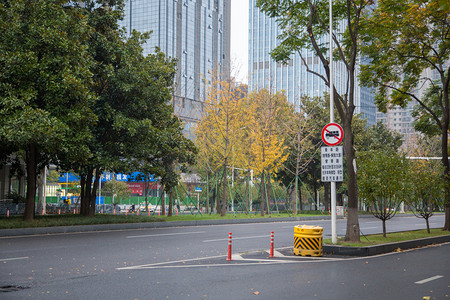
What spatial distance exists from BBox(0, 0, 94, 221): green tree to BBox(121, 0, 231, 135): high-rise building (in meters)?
84.6

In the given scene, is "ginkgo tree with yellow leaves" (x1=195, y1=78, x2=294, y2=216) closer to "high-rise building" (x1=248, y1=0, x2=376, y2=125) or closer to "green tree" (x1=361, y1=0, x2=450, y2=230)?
"green tree" (x1=361, y1=0, x2=450, y2=230)

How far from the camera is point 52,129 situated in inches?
771

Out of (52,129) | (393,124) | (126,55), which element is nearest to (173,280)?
(52,129)

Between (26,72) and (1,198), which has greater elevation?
(26,72)

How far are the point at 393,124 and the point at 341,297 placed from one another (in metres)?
197

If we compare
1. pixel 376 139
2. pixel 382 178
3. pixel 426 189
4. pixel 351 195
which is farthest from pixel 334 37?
pixel 376 139

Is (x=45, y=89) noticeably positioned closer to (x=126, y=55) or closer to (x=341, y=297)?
(x=126, y=55)

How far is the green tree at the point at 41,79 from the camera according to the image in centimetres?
1961

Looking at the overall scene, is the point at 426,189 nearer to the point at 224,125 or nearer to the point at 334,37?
the point at 334,37

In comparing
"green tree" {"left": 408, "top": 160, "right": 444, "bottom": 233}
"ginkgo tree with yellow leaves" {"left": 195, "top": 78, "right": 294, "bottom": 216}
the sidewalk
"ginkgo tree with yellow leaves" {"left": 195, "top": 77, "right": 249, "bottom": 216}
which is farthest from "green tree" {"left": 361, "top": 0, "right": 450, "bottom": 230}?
"ginkgo tree with yellow leaves" {"left": 195, "top": 78, "right": 294, "bottom": 216}

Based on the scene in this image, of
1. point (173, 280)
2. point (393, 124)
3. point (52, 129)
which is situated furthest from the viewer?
point (393, 124)

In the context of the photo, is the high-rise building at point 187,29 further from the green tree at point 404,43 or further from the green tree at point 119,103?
the green tree at point 404,43

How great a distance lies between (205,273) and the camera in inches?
414

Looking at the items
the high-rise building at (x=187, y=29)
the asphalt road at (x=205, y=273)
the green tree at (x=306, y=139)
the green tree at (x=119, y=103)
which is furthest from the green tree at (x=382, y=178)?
the high-rise building at (x=187, y=29)
